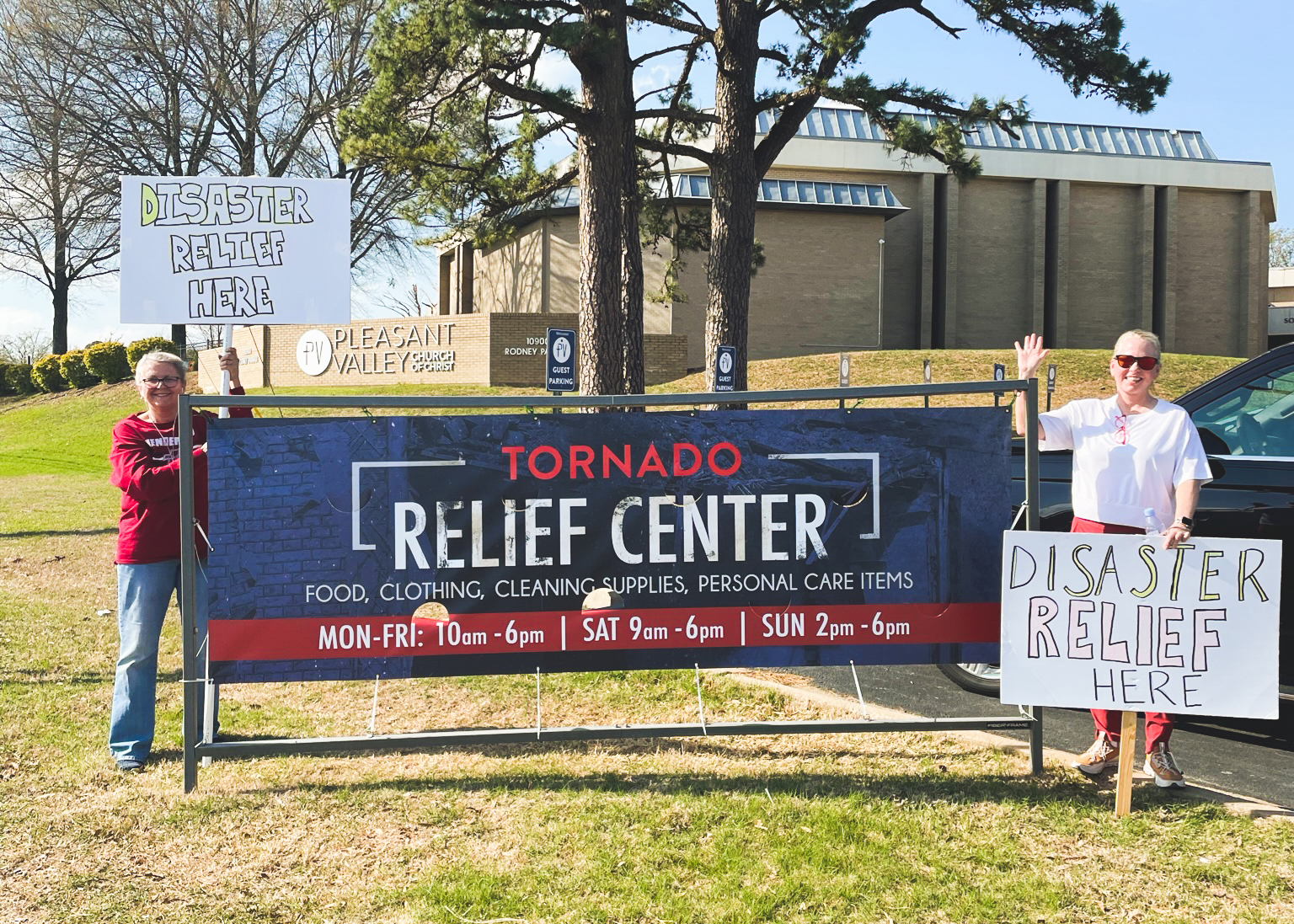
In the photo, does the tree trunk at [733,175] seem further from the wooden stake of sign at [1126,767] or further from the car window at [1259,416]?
the wooden stake of sign at [1126,767]

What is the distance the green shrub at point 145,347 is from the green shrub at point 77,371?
2.14 m

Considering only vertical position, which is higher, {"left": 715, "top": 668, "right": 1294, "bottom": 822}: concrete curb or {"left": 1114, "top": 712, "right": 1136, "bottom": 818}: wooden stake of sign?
{"left": 1114, "top": 712, "right": 1136, "bottom": 818}: wooden stake of sign

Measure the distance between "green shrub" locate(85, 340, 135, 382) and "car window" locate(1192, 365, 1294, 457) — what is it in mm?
41494

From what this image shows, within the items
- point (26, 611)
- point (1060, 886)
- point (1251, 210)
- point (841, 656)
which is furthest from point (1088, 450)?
point (1251, 210)

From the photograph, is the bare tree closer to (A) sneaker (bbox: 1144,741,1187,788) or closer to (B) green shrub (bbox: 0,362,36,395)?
(B) green shrub (bbox: 0,362,36,395)

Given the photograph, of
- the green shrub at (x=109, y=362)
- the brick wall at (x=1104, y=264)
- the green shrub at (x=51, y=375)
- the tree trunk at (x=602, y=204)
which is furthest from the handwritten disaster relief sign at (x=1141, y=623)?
the green shrub at (x=51, y=375)

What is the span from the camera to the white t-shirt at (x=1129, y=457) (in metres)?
4.42

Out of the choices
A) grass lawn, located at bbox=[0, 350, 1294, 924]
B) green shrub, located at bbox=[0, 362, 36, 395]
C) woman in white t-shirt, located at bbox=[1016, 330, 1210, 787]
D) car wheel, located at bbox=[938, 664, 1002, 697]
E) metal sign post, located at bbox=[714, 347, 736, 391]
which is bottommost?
grass lawn, located at bbox=[0, 350, 1294, 924]

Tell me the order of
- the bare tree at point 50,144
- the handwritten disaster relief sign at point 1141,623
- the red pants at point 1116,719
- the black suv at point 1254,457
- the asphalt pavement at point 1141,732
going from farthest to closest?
the bare tree at point 50,144, the black suv at point 1254,457, the asphalt pavement at point 1141,732, the red pants at point 1116,719, the handwritten disaster relief sign at point 1141,623

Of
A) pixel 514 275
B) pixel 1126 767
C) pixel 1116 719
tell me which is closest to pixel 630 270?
pixel 1116 719

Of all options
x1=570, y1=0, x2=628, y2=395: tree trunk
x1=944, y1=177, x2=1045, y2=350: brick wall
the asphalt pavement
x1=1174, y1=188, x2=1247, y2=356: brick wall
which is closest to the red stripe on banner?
the asphalt pavement

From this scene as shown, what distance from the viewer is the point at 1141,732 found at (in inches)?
224

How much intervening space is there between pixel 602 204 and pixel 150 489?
762 cm

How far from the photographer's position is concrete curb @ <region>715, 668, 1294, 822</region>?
4.35 meters
